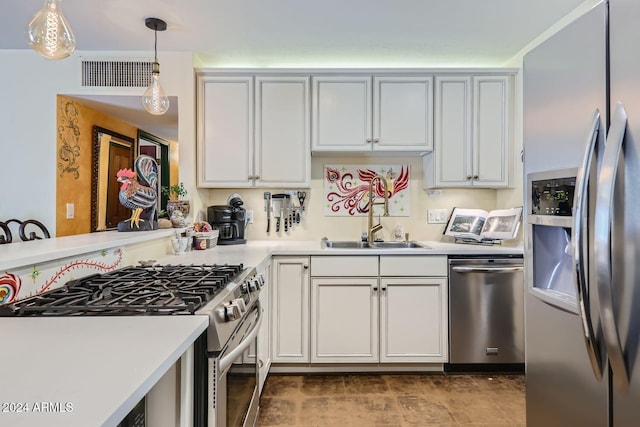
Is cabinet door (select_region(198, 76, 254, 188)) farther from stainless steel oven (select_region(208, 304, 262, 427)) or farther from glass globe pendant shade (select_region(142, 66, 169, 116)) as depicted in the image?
stainless steel oven (select_region(208, 304, 262, 427))

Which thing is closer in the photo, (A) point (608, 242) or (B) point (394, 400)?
(A) point (608, 242)

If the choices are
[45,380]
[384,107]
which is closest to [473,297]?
[384,107]

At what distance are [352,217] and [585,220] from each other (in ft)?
7.32

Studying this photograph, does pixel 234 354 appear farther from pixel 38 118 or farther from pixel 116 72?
pixel 38 118

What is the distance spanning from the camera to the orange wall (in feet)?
9.41

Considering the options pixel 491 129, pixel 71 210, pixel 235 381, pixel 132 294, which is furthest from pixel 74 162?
pixel 491 129

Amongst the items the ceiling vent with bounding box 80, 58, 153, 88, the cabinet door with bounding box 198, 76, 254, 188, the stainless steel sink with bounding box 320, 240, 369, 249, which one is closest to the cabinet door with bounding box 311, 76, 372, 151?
the cabinet door with bounding box 198, 76, 254, 188

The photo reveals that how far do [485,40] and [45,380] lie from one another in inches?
117

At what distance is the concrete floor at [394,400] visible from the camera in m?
2.01

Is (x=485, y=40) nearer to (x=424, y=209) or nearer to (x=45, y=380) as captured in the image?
(x=424, y=209)

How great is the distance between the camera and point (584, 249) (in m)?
0.95

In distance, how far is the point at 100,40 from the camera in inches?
103

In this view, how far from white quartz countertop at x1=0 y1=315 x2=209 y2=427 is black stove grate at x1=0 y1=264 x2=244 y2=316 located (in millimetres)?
47

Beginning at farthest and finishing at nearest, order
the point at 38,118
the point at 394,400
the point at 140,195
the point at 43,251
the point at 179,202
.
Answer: the point at 38,118
the point at 179,202
the point at 394,400
the point at 140,195
the point at 43,251
